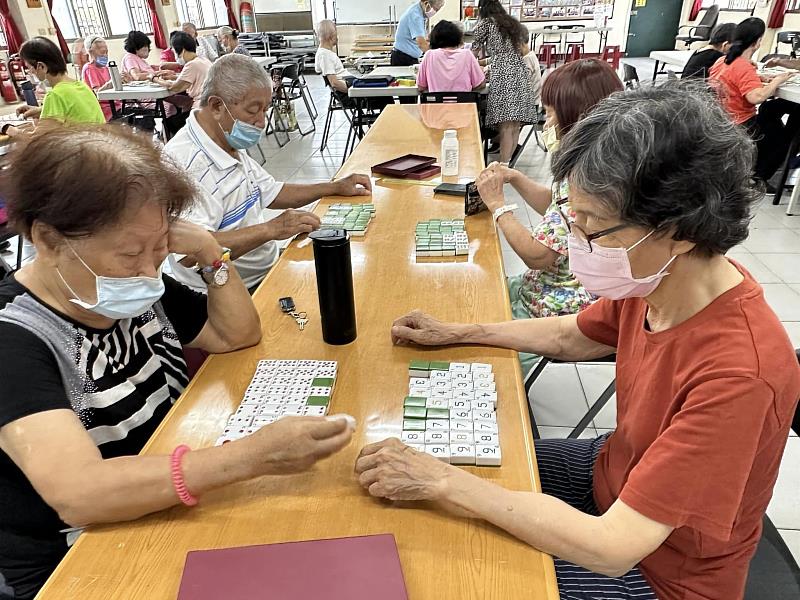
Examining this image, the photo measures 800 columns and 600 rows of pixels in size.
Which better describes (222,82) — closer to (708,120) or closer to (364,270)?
(364,270)

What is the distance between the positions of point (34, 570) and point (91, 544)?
12.6 inches

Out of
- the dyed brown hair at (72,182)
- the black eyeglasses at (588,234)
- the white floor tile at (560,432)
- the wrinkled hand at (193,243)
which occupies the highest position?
the dyed brown hair at (72,182)

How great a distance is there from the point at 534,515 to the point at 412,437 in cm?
Answer: 26

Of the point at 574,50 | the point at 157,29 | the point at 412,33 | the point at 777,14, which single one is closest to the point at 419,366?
the point at 412,33

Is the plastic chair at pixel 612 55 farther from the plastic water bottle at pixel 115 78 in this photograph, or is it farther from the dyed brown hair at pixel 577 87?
the dyed brown hair at pixel 577 87

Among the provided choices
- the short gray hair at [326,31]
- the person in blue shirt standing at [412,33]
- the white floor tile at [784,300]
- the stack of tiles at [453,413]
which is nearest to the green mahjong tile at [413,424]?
the stack of tiles at [453,413]

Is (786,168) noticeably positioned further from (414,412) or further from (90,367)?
(90,367)

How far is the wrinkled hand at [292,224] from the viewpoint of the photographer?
2.01 m

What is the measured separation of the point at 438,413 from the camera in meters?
1.08

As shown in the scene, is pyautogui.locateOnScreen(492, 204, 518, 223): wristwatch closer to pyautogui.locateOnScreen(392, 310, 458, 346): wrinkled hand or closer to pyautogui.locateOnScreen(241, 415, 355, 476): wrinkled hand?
pyautogui.locateOnScreen(392, 310, 458, 346): wrinkled hand

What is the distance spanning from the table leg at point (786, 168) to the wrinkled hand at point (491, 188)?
3.67 m

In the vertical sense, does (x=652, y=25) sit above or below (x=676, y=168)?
below

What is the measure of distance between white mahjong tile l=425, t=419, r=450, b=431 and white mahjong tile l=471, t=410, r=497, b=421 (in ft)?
0.18

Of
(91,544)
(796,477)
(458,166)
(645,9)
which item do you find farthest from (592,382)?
(645,9)
